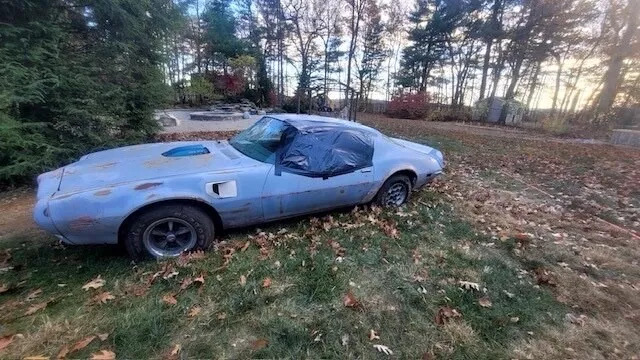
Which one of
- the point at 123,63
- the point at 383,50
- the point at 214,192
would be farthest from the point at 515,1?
the point at 214,192

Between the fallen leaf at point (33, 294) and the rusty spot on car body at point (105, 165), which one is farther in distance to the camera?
the rusty spot on car body at point (105, 165)

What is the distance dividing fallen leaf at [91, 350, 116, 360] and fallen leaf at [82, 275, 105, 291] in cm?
81

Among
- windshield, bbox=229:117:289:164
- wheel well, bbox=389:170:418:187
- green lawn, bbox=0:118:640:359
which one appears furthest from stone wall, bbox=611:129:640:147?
windshield, bbox=229:117:289:164

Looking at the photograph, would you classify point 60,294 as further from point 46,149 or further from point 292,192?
point 46,149

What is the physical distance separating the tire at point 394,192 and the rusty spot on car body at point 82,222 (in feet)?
10.2

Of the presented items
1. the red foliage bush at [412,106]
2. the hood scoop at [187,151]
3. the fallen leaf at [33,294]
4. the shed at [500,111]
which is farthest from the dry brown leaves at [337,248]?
the red foliage bush at [412,106]

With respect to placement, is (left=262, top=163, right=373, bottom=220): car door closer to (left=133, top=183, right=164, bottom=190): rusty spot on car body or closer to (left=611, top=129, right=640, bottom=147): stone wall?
(left=133, top=183, right=164, bottom=190): rusty spot on car body

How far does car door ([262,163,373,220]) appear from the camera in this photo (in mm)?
3279

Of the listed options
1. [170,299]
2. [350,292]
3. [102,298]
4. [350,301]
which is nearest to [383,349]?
[350,301]

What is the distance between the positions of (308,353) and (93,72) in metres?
6.49

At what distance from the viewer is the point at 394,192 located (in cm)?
439

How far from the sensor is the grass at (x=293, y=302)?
215 cm

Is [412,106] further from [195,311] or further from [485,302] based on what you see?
[195,311]

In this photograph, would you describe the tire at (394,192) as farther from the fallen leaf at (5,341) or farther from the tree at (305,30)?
the tree at (305,30)
